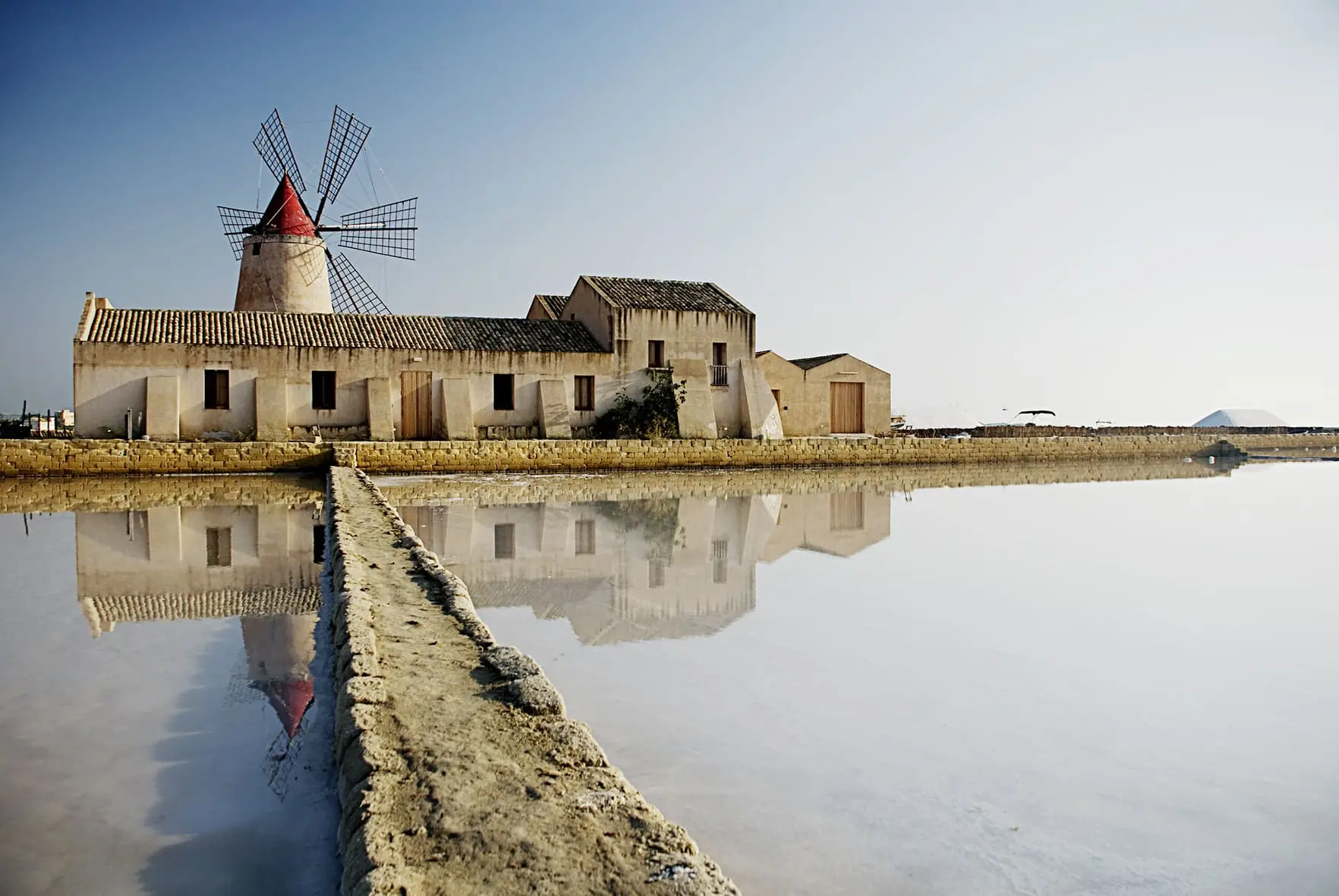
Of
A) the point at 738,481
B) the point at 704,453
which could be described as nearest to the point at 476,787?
the point at 738,481

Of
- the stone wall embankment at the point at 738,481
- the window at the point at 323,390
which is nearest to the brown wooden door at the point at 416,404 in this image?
the window at the point at 323,390

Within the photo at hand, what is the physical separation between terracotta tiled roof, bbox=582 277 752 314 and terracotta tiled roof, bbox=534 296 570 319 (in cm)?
199

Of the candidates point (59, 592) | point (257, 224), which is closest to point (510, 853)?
point (59, 592)

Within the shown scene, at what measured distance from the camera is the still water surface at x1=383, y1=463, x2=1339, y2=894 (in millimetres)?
2418

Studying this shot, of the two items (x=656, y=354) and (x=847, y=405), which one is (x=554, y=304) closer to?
(x=656, y=354)

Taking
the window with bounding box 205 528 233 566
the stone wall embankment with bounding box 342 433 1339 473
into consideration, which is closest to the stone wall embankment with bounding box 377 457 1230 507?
the stone wall embankment with bounding box 342 433 1339 473

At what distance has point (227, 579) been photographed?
19.5ft

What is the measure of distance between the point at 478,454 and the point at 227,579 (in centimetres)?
985

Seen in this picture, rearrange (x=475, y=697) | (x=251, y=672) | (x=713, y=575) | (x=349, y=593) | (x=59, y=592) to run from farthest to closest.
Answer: (x=713, y=575) < (x=59, y=592) < (x=349, y=593) < (x=251, y=672) < (x=475, y=697)

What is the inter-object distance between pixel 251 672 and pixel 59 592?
2523 millimetres

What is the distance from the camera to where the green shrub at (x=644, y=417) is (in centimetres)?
1809

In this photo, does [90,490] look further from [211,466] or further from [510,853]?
[510,853]

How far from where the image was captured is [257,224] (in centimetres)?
2019

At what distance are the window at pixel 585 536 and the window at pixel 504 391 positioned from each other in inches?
353
